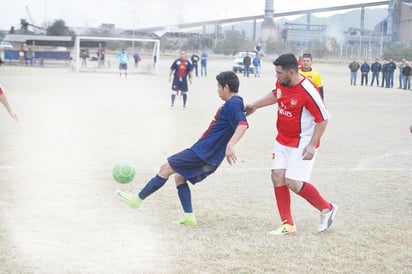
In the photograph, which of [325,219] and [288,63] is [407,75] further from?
[288,63]

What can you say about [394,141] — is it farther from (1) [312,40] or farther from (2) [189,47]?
(2) [189,47]

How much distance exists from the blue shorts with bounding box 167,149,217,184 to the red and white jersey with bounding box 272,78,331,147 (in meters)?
0.77

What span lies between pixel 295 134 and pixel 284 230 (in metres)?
0.90

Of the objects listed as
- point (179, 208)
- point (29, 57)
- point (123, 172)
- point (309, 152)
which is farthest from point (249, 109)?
point (29, 57)

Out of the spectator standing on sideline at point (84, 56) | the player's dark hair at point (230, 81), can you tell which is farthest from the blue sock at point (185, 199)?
the spectator standing on sideline at point (84, 56)

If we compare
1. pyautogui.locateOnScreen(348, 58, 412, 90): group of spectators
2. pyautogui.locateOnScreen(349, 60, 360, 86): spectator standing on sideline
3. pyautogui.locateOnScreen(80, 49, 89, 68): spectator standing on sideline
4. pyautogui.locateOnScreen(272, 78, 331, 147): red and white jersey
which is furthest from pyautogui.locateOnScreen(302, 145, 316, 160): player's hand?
pyautogui.locateOnScreen(80, 49, 89, 68): spectator standing on sideline

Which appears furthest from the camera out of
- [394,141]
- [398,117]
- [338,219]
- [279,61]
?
[398,117]

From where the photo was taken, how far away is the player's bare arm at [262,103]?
6527 mm

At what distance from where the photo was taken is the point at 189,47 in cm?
6881

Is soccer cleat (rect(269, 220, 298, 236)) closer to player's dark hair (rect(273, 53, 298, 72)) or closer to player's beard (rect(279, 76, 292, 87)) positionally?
player's beard (rect(279, 76, 292, 87))

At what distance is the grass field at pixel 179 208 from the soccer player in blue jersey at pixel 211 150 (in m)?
0.29

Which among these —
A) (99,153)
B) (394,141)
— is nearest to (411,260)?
(99,153)

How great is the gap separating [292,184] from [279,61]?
115 cm

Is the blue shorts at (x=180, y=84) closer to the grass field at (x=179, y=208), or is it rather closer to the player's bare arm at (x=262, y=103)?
the grass field at (x=179, y=208)
